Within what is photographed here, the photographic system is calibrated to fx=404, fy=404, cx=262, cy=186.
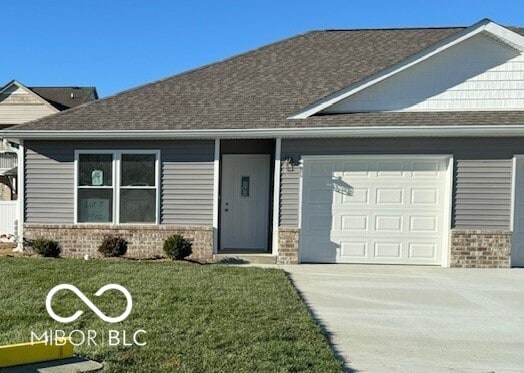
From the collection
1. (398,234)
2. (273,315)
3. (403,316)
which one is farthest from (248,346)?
(398,234)

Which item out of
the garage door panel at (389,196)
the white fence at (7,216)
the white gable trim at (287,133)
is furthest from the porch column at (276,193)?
the white fence at (7,216)

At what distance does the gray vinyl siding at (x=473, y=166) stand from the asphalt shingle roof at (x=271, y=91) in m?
0.42

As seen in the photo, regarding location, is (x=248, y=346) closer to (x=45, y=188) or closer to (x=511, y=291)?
(x=511, y=291)

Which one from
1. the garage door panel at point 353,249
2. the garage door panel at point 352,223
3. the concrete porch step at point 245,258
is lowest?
the concrete porch step at point 245,258

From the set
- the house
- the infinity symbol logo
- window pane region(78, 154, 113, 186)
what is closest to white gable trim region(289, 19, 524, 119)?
window pane region(78, 154, 113, 186)

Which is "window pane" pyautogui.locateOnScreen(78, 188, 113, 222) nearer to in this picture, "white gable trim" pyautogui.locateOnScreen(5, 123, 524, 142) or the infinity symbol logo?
"white gable trim" pyautogui.locateOnScreen(5, 123, 524, 142)

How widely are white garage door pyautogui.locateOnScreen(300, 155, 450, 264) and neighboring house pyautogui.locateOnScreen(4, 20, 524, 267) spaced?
2cm

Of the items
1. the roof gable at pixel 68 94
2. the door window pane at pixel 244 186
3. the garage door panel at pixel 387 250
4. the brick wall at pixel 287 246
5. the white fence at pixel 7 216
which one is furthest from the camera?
the roof gable at pixel 68 94

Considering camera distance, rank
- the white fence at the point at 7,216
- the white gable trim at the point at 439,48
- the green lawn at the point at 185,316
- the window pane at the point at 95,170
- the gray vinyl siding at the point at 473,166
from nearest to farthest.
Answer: the green lawn at the point at 185,316 < the gray vinyl siding at the point at 473,166 < the white gable trim at the point at 439,48 < the window pane at the point at 95,170 < the white fence at the point at 7,216

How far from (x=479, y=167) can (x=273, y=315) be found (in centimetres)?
599

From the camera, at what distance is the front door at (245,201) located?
32.6 feet

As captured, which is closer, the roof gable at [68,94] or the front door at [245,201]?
the front door at [245,201]

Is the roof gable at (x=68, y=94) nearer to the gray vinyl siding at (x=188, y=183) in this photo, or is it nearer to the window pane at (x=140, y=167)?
the window pane at (x=140, y=167)

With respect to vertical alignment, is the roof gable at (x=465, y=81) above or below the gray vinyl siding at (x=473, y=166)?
above
